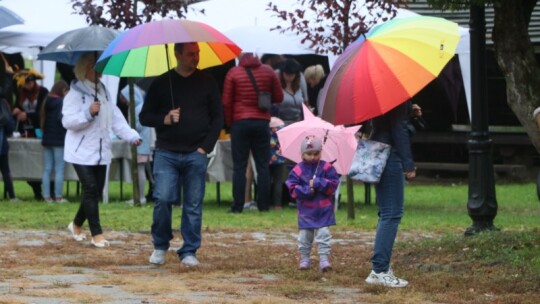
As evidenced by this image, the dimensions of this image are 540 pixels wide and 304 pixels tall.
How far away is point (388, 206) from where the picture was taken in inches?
360

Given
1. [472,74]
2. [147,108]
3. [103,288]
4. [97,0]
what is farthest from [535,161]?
[103,288]

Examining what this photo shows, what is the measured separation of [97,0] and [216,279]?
8.67 meters

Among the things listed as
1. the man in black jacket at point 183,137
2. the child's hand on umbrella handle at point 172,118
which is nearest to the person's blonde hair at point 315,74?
the man in black jacket at point 183,137

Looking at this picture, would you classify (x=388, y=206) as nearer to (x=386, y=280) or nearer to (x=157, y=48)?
(x=386, y=280)

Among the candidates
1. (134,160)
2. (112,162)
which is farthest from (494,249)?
(112,162)

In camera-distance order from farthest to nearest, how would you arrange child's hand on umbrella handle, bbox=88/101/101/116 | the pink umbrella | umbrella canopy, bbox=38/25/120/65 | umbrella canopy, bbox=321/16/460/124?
umbrella canopy, bbox=38/25/120/65 < child's hand on umbrella handle, bbox=88/101/101/116 < the pink umbrella < umbrella canopy, bbox=321/16/460/124

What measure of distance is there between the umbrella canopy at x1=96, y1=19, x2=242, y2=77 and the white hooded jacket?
956mm

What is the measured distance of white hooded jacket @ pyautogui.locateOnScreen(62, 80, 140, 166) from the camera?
11.8m

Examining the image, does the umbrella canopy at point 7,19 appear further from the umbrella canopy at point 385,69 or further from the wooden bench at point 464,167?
the wooden bench at point 464,167

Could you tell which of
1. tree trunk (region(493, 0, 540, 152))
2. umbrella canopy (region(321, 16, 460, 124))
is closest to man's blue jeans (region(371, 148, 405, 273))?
umbrella canopy (region(321, 16, 460, 124))

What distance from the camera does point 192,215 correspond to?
409 inches

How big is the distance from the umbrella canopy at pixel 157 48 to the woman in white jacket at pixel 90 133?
2.78 feet

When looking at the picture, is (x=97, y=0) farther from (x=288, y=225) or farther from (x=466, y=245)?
(x=466, y=245)

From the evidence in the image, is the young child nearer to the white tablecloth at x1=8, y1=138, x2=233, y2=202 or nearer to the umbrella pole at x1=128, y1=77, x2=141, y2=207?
the umbrella pole at x1=128, y1=77, x2=141, y2=207
